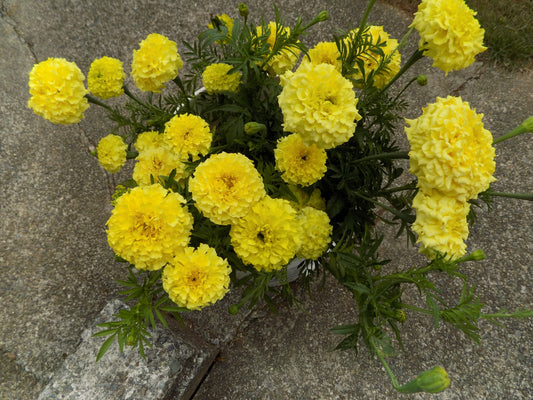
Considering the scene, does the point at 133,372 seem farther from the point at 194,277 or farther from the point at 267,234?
the point at 267,234

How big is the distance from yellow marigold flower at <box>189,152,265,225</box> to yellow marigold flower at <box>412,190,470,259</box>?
1.21ft

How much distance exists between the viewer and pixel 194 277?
3.05 ft

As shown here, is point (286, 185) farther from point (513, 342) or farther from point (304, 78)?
point (513, 342)

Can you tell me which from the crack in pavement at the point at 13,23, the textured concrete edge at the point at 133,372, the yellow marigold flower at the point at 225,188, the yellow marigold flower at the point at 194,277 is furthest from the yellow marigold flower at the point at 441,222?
the crack in pavement at the point at 13,23

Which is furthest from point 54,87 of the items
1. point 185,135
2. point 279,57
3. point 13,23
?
point 13,23

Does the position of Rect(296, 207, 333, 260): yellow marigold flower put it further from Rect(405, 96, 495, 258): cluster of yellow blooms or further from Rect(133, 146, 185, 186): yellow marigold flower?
Rect(133, 146, 185, 186): yellow marigold flower

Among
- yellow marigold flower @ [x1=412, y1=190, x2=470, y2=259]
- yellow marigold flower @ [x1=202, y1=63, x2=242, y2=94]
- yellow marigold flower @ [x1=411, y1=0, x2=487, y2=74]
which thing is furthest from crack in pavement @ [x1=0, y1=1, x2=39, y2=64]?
yellow marigold flower @ [x1=412, y1=190, x2=470, y2=259]

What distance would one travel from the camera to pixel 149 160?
3.68ft

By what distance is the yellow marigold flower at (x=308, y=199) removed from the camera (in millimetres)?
1209

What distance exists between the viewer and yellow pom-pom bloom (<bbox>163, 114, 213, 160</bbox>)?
1081mm

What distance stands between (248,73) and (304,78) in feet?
1.26

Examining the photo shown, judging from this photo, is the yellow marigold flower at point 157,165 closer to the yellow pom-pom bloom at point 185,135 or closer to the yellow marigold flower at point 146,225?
the yellow pom-pom bloom at point 185,135

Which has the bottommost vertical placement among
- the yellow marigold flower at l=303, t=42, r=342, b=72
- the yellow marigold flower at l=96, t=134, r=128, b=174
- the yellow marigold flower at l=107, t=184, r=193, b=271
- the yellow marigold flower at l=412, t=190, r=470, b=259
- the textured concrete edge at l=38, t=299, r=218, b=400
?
the textured concrete edge at l=38, t=299, r=218, b=400

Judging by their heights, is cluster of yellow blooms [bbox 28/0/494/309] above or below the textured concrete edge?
above
